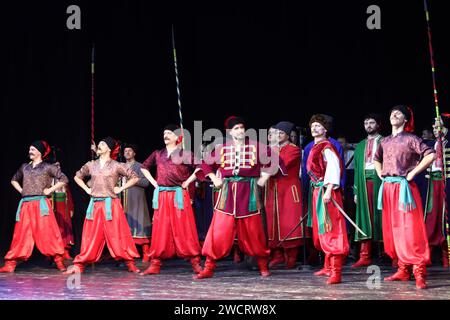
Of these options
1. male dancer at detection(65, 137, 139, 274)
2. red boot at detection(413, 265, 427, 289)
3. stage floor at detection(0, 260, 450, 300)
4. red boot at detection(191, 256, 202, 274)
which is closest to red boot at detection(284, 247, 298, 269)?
stage floor at detection(0, 260, 450, 300)

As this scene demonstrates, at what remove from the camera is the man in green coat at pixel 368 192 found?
6.24m

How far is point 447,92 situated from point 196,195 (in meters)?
3.26

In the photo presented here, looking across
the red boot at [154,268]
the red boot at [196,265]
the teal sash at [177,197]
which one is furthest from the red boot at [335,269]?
the red boot at [154,268]

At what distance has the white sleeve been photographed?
16.4ft

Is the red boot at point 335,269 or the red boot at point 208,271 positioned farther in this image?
the red boot at point 208,271

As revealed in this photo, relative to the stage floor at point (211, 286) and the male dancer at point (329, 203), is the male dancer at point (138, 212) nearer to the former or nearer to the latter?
the stage floor at point (211, 286)

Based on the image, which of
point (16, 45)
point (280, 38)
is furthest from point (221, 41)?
point (16, 45)

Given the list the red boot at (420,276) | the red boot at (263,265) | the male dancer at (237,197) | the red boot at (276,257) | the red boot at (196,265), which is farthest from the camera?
the red boot at (276,257)

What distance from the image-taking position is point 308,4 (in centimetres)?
782

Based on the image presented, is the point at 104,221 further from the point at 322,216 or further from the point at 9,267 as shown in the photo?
the point at 322,216

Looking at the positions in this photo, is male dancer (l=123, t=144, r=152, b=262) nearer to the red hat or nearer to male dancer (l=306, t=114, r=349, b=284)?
the red hat

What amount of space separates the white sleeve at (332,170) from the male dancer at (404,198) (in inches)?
13.6

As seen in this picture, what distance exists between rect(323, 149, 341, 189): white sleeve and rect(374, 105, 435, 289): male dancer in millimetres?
346
